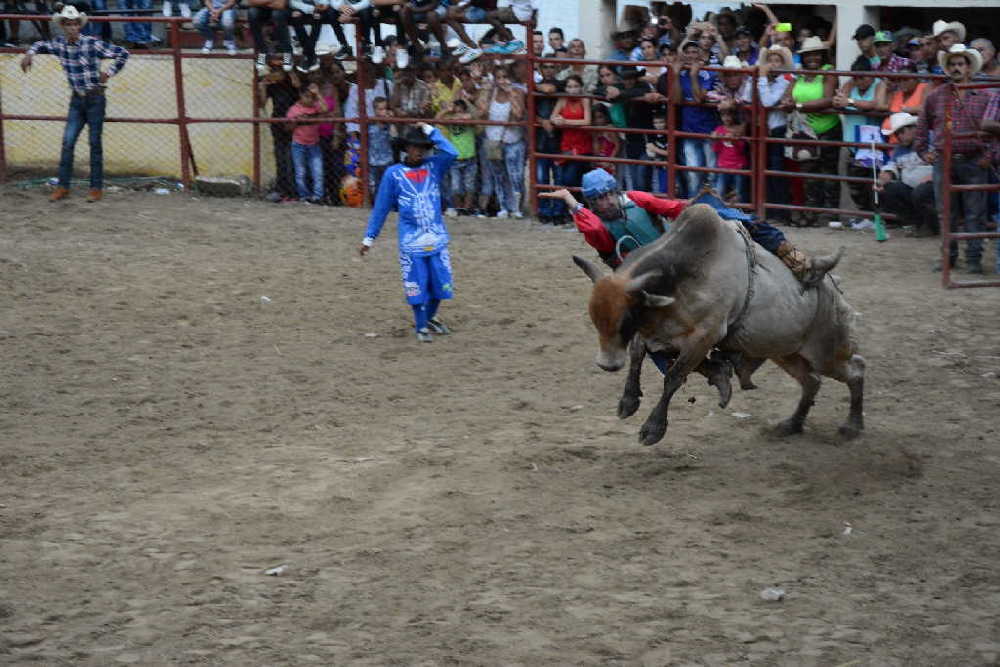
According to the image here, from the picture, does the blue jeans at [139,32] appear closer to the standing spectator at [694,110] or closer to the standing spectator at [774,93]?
the standing spectator at [694,110]

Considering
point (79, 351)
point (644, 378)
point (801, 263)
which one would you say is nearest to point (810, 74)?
point (644, 378)

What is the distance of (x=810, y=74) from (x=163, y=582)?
900 centimetres

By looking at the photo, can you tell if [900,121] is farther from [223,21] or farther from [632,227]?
[223,21]

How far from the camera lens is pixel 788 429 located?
834cm

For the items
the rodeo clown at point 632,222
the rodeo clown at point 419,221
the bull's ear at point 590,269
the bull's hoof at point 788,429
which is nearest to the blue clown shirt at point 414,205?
the rodeo clown at point 419,221

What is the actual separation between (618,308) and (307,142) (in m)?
9.43

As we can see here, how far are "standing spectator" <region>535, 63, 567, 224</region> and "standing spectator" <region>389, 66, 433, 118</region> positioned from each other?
120 centimetres

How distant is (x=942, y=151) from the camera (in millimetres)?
11734

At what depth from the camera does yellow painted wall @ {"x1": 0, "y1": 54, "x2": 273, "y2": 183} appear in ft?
54.0

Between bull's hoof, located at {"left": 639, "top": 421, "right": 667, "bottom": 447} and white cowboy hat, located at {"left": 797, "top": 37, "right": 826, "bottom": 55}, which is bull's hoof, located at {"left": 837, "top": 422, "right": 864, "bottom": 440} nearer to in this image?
bull's hoof, located at {"left": 639, "top": 421, "right": 667, "bottom": 447}

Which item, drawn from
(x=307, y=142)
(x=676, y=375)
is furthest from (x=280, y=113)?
(x=676, y=375)

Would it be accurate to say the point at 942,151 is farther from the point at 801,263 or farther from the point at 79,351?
the point at 79,351

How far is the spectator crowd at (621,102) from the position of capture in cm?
1315

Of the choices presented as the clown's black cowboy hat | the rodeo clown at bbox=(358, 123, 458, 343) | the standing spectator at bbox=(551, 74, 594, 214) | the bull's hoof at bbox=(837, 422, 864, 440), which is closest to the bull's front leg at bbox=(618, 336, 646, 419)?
Result: the bull's hoof at bbox=(837, 422, 864, 440)
